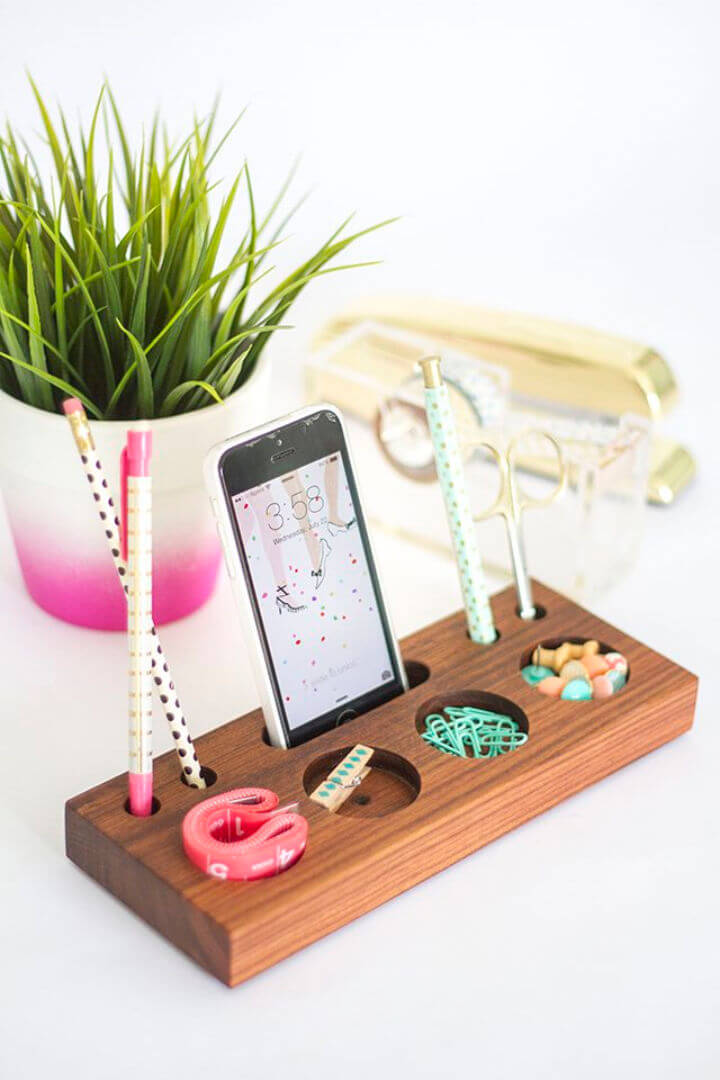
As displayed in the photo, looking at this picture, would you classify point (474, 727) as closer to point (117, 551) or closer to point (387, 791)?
point (387, 791)

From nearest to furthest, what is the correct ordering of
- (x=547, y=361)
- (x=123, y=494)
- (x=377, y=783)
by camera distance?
(x=123, y=494), (x=377, y=783), (x=547, y=361)

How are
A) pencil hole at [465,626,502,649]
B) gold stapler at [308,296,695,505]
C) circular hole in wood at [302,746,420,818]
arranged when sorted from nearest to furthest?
circular hole in wood at [302,746,420,818]
pencil hole at [465,626,502,649]
gold stapler at [308,296,695,505]

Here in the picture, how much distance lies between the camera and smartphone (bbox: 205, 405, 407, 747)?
36.5 inches

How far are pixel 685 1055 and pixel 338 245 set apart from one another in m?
0.46

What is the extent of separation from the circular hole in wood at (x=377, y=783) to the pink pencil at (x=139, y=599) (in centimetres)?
9

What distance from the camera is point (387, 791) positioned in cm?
95

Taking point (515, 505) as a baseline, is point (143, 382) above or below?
above

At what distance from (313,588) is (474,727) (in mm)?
118

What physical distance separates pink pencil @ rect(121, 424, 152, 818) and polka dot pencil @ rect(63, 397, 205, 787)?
0.03 ft

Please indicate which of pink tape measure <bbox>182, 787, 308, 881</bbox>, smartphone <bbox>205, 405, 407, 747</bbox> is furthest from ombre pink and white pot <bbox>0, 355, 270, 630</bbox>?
pink tape measure <bbox>182, 787, 308, 881</bbox>

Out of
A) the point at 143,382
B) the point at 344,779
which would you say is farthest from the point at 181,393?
the point at 344,779

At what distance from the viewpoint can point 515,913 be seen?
36.5 inches

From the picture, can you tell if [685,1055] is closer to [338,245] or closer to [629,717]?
[629,717]

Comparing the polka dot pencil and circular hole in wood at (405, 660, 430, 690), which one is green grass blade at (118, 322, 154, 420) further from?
circular hole in wood at (405, 660, 430, 690)
